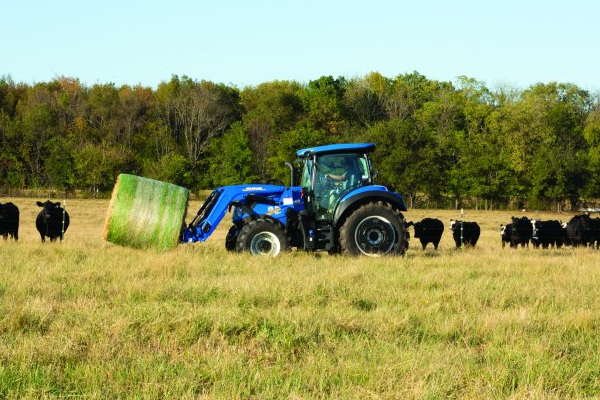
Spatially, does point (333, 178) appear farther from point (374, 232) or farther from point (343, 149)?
point (374, 232)

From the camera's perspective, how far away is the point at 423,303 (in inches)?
348

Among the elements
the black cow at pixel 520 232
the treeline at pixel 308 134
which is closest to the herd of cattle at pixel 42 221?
the black cow at pixel 520 232

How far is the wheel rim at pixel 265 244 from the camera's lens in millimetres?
14359

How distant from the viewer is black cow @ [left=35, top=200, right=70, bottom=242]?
19.5m

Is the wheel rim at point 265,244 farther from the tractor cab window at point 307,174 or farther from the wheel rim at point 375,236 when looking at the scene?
the wheel rim at point 375,236

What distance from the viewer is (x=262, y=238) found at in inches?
569

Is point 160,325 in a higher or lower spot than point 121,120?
lower

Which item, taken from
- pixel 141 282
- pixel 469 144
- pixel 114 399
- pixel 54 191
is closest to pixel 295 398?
pixel 114 399

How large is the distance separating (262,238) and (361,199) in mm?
2153

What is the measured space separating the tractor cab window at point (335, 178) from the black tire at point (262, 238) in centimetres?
112

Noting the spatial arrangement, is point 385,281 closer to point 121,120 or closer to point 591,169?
point 591,169

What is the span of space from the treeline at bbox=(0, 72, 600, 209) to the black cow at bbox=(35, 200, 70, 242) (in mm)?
50107

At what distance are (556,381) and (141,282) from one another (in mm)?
5930

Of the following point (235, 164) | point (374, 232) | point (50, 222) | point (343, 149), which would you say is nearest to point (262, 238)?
point (374, 232)
